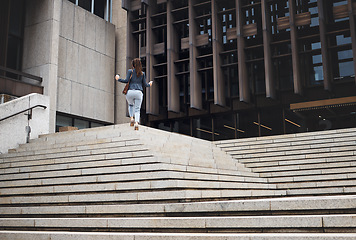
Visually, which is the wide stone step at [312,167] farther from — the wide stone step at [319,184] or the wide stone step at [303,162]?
the wide stone step at [319,184]

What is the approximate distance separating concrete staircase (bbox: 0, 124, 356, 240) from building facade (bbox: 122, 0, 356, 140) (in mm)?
5948

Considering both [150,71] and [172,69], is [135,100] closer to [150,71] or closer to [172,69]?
[172,69]

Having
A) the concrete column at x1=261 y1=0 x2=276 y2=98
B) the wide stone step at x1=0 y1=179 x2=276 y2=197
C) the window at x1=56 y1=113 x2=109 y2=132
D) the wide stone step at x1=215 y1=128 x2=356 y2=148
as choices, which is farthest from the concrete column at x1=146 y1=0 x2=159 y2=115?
the wide stone step at x1=0 y1=179 x2=276 y2=197

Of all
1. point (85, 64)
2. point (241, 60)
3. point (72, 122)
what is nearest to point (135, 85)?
point (241, 60)

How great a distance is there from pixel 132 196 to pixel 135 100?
4.34 metres

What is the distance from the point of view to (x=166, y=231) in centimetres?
605

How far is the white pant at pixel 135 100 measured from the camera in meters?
11.2

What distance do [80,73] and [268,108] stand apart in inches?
389

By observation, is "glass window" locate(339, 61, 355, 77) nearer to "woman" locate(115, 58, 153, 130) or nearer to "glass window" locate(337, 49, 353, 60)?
"glass window" locate(337, 49, 353, 60)

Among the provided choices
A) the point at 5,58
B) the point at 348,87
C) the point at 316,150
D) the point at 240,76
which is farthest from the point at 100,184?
the point at 5,58

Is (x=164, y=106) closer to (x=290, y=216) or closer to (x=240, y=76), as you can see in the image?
(x=240, y=76)

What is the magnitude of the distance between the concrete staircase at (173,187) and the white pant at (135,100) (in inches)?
17.6

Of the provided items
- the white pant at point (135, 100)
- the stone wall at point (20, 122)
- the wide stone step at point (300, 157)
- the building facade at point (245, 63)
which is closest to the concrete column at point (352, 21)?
the building facade at point (245, 63)

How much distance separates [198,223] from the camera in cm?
571
